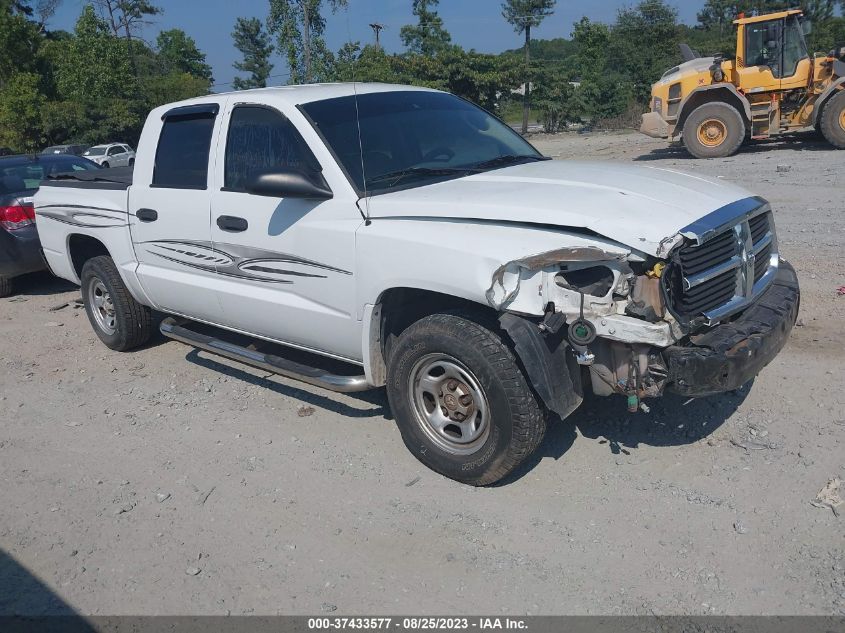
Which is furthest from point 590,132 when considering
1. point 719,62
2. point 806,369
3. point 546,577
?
point 546,577

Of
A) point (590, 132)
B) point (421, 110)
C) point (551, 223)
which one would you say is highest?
point (421, 110)

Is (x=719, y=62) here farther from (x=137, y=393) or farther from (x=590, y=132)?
(x=590, y=132)

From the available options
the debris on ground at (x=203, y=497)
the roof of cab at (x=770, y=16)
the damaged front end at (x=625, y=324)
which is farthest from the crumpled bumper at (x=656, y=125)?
the debris on ground at (x=203, y=497)

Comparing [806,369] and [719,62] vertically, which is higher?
[719,62]

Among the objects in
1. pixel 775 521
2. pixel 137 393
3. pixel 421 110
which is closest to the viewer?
pixel 775 521

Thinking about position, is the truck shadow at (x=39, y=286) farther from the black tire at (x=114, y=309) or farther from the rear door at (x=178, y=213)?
the rear door at (x=178, y=213)

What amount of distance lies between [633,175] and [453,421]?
1.69 metres

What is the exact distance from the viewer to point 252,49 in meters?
77.2

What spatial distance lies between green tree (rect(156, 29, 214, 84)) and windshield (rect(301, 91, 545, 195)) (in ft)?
246

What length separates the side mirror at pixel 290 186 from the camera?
418cm

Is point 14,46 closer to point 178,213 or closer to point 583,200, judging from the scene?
point 178,213

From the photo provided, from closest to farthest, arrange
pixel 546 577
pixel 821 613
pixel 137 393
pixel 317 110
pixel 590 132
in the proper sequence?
pixel 821 613, pixel 546 577, pixel 317 110, pixel 137 393, pixel 590 132

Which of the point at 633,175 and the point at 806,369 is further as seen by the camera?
the point at 806,369

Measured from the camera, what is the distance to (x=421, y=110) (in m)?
5.04
